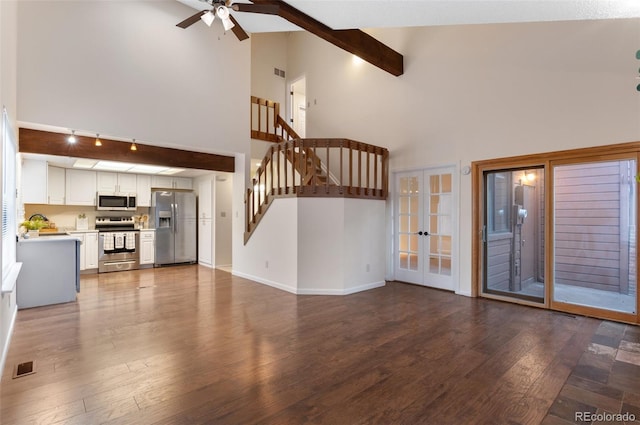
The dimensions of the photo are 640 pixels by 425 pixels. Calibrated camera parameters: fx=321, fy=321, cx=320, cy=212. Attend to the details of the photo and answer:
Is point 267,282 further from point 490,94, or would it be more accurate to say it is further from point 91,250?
point 490,94

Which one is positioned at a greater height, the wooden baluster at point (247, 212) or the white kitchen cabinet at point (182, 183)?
the white kitchen cabinet at point (182, 183)

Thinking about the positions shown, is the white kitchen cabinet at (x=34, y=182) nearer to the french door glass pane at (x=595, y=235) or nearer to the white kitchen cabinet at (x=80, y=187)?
the white kitchen cabinet at (x=80, y=187)

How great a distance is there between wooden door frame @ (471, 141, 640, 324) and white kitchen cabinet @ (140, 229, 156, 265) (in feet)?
22.2

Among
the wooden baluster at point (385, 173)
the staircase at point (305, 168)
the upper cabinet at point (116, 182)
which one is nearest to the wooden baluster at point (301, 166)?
the staircase at point (305, 168)

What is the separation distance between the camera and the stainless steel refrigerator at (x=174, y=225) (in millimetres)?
7570

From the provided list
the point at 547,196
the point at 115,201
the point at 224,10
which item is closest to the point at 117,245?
the point at 115,201

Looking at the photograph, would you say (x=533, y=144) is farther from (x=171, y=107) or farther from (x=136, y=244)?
(x=136, y=244)

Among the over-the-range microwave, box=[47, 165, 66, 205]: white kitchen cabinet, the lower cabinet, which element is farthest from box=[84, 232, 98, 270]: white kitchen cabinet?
box=[47, 165, 66, 205]: white kitchen cabinet

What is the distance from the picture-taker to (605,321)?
12.7 feet

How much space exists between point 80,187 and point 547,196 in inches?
335

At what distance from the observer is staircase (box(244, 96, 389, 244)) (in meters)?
5.19

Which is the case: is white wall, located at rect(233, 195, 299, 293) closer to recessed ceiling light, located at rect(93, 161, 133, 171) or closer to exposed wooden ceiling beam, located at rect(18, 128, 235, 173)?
exposed wooden ceiling beam, located at rect(18, 128, 235, 173)

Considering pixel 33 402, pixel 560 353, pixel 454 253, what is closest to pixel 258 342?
pixel 33 402

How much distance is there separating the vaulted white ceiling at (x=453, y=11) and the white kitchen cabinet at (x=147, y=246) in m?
5.87
